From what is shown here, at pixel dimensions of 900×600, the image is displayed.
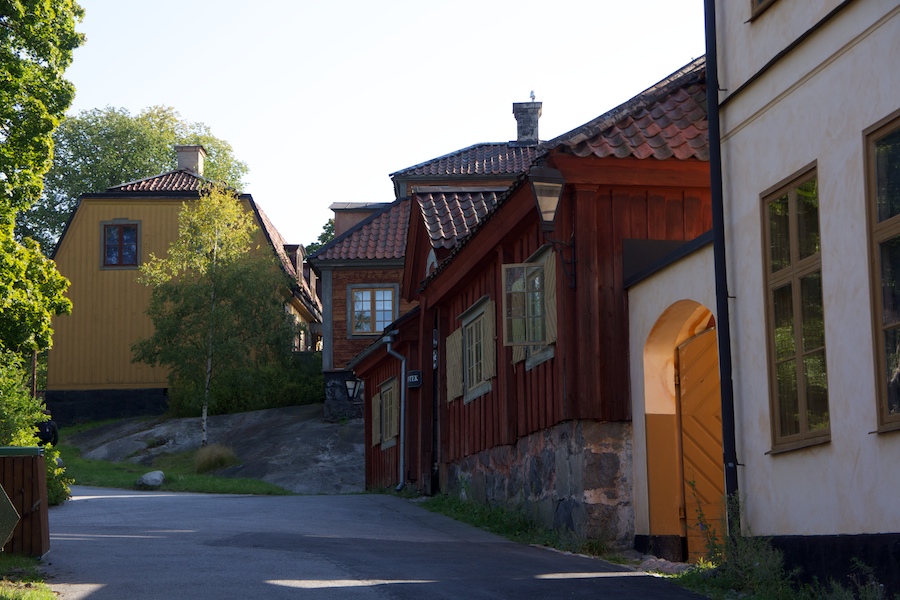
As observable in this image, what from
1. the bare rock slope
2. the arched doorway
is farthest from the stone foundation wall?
the bare rock slope

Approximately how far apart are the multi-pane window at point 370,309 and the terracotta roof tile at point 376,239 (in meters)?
1.09

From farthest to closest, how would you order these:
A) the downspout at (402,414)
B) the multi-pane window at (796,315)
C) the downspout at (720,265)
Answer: the downspout at (402,414) → the downspout at (720,265) → the multi-pane window at (796,315)

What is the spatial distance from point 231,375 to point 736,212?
96.1ft

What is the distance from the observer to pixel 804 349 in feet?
26.6

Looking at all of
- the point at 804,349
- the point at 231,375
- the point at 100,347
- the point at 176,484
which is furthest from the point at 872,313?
the point at 100,347

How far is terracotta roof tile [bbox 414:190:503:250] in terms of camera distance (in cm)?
2003

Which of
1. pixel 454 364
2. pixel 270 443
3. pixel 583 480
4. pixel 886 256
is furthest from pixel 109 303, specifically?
pixel 886 256

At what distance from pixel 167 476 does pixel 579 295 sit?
16818 millimetres

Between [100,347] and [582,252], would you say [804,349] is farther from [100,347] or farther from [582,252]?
[100,347]

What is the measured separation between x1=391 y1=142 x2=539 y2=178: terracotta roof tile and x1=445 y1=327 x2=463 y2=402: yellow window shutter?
48.9ft

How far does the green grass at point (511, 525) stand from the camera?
37.5 ft

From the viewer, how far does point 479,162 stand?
35.1 meters

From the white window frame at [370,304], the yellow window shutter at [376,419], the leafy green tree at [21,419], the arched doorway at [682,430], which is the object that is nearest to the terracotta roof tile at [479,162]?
the white window frame at [370,304]

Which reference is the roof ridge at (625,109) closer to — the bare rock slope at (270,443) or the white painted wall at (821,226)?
the white painted wall at (821,226)
